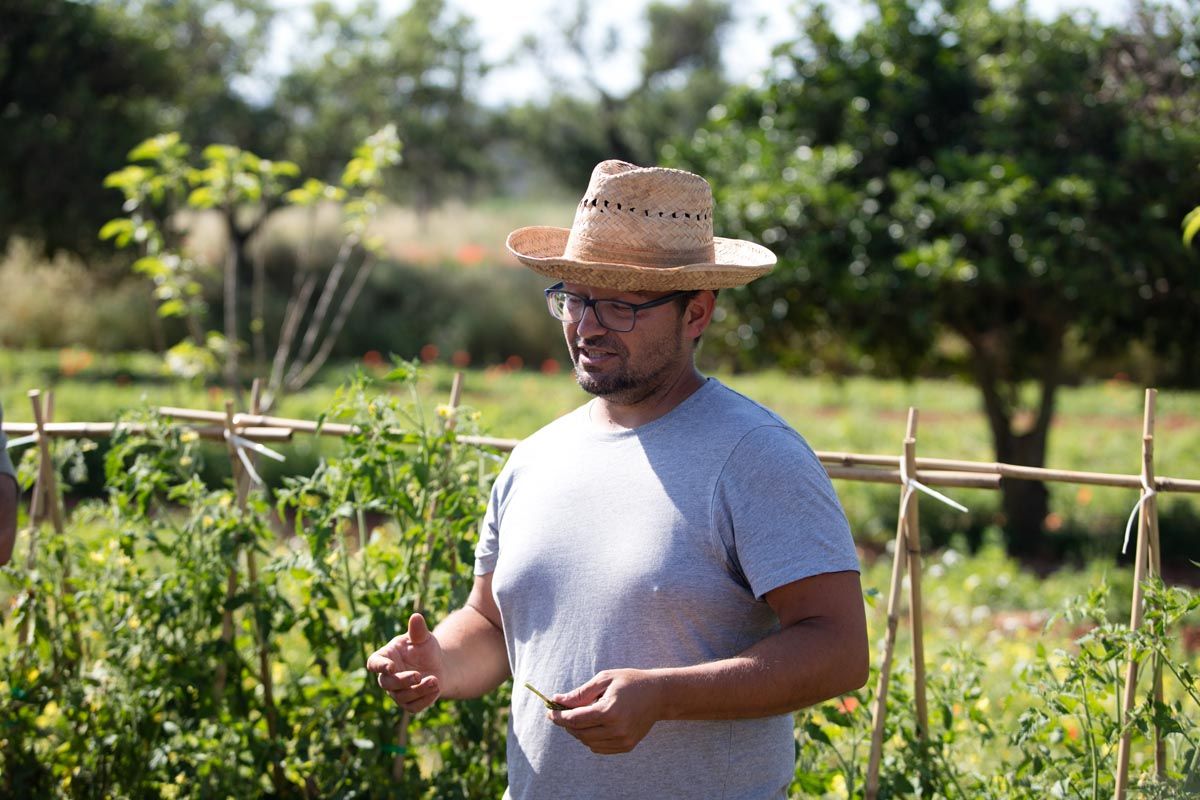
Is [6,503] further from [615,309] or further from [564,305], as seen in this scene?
[615,309]

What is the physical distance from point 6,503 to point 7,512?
0.02 meters

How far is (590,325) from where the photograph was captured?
2150mm

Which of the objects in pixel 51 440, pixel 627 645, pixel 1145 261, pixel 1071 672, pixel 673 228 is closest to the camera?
pixel 627 645

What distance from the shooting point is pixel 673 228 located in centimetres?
221

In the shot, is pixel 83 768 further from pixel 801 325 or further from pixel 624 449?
pixel 801 325

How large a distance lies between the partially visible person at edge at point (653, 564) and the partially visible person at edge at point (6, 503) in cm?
120

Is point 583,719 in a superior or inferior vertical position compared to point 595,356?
inferior

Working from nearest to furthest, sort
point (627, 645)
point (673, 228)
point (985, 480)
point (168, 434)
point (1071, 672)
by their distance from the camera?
point (627, 645)
point (673, 228)
point (1071, 672)
point (985, 480)
point (168, 434)

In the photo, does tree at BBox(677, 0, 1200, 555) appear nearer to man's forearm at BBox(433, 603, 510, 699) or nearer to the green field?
the green field

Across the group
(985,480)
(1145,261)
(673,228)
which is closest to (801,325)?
(1145,261)

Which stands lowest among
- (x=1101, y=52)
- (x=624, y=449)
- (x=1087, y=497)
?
(x=1087, y=497)

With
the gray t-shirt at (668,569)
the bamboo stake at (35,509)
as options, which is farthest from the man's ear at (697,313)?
the bamboo stake at (35,509)

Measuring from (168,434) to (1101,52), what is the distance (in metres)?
6.43

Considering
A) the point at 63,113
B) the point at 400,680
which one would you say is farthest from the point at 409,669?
the point at 63,113
